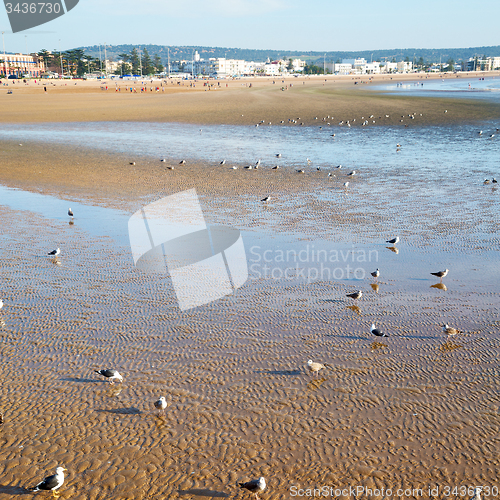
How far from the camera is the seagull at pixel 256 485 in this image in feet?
19.4

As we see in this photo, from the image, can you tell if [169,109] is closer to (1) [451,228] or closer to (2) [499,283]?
(1) [451,228]

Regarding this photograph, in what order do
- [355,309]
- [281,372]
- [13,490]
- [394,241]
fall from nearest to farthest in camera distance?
[13,490] → [281,372] → [355,309] → [394,241]

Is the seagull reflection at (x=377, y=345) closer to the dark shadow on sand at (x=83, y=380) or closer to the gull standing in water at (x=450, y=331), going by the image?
the gull standing in water at (x=450, y=331)

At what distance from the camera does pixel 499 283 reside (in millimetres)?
11609

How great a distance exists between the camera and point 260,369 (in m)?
8.54

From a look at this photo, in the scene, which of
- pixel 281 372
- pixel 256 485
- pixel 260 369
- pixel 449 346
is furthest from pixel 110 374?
pixel 449 346

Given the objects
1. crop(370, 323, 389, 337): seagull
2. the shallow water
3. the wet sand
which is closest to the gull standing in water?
crop(370, 323, 389, 337): seagull

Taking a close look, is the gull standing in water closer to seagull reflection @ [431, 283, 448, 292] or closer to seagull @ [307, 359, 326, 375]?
seagull reflection @ [431, 283, 448, 292]

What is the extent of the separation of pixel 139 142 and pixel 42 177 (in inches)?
426

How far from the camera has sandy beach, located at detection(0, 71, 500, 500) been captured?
6418 mm

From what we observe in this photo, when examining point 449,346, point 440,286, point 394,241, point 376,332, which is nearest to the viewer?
point 449,346

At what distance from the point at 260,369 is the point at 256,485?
273cm

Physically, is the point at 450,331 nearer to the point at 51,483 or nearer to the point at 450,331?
the point at 450,331

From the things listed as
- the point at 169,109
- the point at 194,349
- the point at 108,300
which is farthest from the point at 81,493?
the point at 169,109
